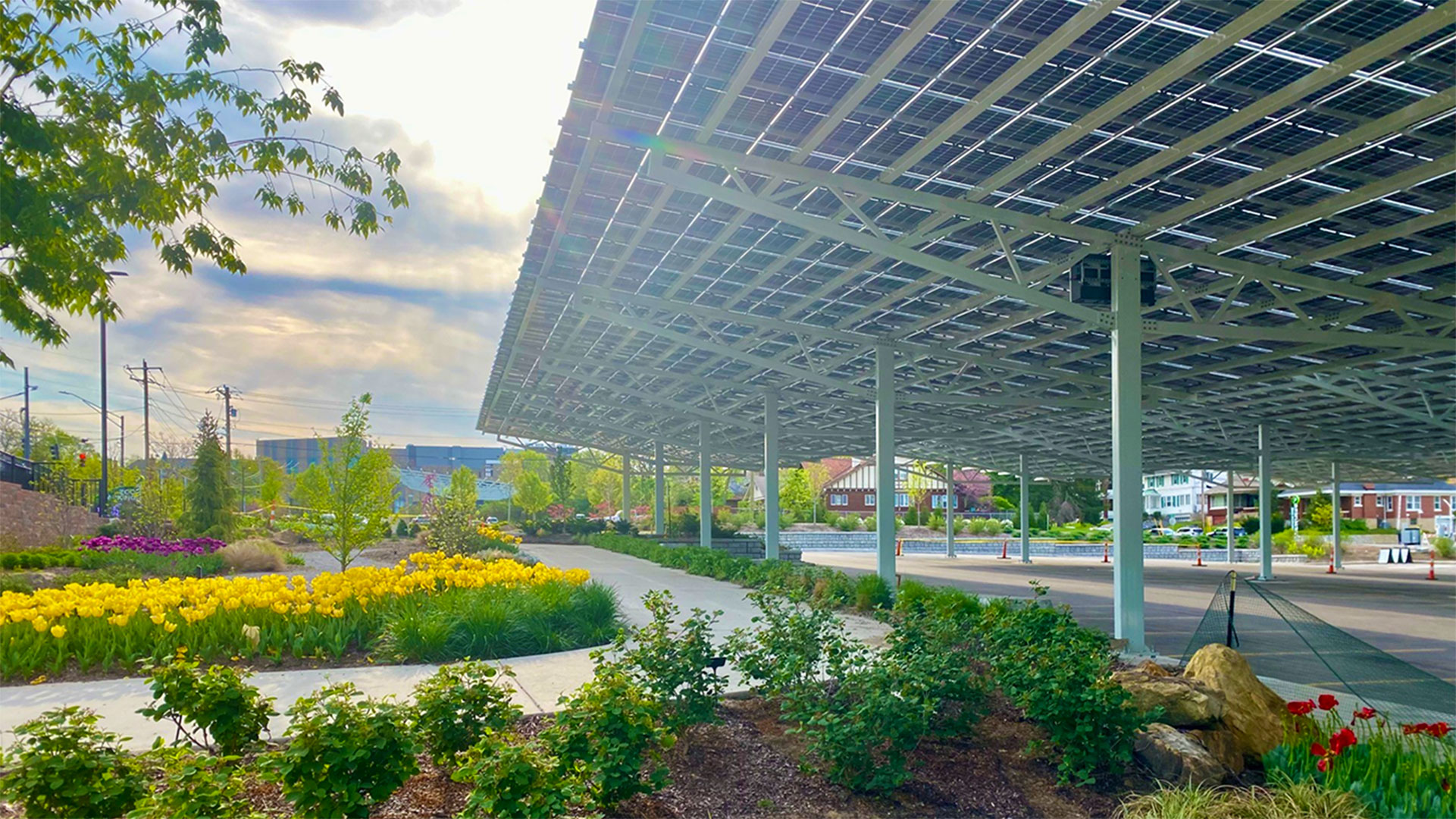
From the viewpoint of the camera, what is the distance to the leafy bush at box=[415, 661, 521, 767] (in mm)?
6066

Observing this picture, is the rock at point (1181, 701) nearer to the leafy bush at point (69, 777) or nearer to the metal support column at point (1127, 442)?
the metal support column at point (1127, 442)

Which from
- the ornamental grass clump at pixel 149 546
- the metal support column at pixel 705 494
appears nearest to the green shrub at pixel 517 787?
the ornamental grass clump at pixel 149 546

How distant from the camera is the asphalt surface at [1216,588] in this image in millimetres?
16516

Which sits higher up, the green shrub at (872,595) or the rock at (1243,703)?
the rock at (1243,703)

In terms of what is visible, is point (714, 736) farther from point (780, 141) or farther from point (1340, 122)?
point (1340, 122)

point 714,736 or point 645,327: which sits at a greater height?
point 645,327

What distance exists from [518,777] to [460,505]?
25.0 meters

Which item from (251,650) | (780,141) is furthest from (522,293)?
(251,650)

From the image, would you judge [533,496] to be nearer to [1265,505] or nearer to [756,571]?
[756,571]

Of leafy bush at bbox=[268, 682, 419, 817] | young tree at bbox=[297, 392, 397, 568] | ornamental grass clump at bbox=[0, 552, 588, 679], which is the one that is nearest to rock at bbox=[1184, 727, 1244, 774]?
leafy bush at bbox=[268, 682, 419, 817]

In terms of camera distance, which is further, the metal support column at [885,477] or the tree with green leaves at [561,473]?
the tree with green leaves at [561,473]

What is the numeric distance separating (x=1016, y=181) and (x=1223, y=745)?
7.36 meters

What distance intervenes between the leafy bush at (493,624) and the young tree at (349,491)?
7.40m

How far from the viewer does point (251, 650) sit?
9.90m
